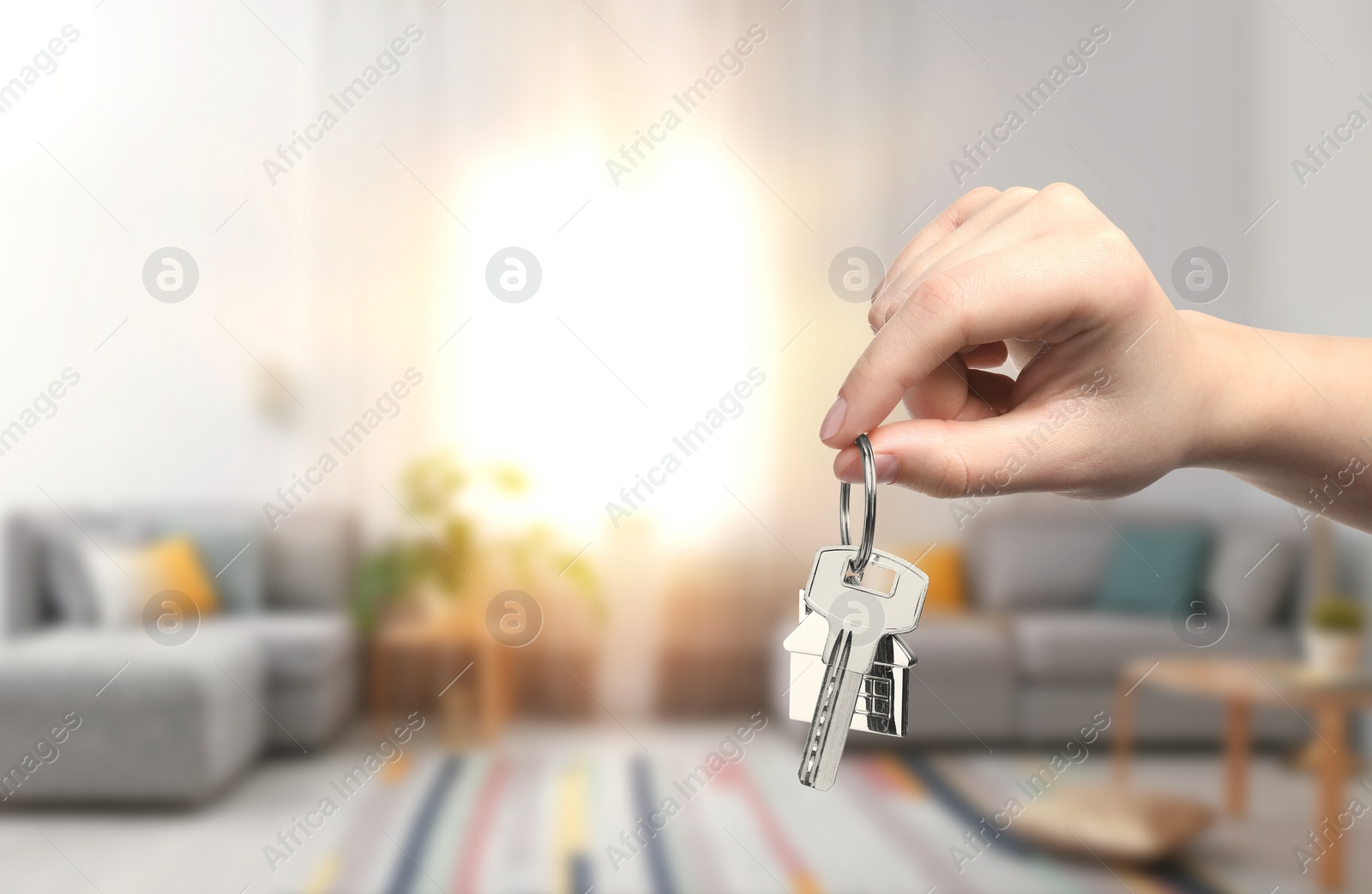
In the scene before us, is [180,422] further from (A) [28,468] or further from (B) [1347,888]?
(B) [1347,888]

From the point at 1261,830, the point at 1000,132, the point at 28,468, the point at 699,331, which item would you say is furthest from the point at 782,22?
the point at 1261,830

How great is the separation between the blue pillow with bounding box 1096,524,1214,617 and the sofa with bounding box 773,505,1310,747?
2 cm

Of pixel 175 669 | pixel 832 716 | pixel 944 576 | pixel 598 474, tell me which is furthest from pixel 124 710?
pixel 832 716

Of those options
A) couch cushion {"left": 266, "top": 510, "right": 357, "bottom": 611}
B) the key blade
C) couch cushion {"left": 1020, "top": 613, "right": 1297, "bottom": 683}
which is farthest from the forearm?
couch cushion {"left": 266, "top": 510, "right": 357, "bottom": 611}

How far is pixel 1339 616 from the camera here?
2014mm

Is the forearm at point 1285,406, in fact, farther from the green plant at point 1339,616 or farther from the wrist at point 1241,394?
the green plant at point 1339,616

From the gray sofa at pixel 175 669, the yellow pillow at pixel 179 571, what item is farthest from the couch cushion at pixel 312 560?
the yellow pillow at pixel 179 571

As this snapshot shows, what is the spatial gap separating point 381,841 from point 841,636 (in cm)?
191

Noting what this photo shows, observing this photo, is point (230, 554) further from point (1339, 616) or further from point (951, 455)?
point (1339, 616)

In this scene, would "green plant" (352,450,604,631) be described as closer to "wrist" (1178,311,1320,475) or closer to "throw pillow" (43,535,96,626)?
"throw pillow" (43,535,96,626)

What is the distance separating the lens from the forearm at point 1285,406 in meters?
0.50

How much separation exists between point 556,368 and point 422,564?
522 mm

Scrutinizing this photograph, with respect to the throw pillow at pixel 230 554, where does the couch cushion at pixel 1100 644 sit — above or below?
above

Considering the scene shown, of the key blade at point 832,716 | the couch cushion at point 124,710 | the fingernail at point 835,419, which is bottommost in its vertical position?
the couch cushion at point 124,710
